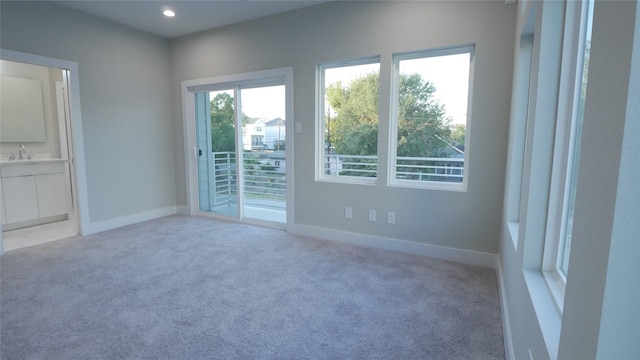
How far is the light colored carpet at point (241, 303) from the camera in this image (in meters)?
1.76

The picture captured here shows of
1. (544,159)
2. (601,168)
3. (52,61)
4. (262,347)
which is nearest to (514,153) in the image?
(544,159)

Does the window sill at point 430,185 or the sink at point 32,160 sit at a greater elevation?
the sink at point 32,160

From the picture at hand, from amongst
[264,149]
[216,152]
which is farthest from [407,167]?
[216,152]

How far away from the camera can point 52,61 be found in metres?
3.47

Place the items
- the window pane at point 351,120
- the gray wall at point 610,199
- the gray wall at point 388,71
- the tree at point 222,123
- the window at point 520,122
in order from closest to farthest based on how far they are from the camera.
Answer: the gray wall at point 610,199
the window at point 520,122
the gray wall at point 388,71
the window pane at point 351,120
the tree at point 222,123

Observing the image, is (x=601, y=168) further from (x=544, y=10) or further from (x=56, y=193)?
(x=56, y=193)

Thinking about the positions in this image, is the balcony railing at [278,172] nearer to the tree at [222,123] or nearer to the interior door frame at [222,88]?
the tree at [222,123]

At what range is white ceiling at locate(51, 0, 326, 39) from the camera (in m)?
3.44

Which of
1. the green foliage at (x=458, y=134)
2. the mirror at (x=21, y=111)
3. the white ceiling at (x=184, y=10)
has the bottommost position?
the green foliage at (x=458, y=134)

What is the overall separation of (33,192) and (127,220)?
1254 mm

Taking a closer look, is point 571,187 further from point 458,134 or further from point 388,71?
point 388,71

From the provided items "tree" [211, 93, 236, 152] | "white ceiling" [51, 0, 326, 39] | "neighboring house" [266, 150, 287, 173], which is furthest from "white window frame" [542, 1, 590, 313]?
"tree" [211, 93, 236, 152]

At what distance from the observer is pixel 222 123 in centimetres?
453

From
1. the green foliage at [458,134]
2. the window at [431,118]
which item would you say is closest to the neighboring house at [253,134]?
the window at [431,118]
